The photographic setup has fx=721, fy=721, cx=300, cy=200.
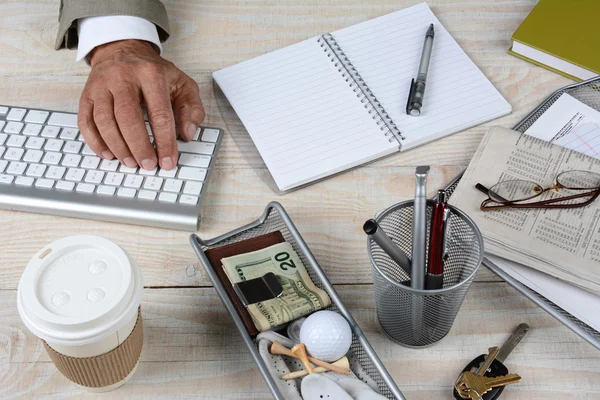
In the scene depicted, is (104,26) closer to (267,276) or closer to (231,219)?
(231,219)

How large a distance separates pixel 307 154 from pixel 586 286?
39 centimetres

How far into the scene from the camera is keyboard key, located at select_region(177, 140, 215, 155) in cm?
98

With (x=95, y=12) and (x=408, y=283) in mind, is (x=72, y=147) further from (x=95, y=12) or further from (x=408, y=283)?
(x=408, y=283)

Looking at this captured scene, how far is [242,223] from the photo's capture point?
93 cm

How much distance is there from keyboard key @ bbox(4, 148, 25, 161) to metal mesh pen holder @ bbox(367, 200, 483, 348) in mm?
501

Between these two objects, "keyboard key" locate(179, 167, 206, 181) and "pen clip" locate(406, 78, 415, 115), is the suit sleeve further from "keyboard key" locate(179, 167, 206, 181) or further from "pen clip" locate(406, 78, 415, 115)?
"pen clip" locate(406, 78, 415, 115)

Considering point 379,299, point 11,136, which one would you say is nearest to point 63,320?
point 379,299

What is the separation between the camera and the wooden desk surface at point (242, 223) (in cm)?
79

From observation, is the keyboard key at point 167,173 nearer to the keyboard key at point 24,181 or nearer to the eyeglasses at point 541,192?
the keyboard key at point 24,181

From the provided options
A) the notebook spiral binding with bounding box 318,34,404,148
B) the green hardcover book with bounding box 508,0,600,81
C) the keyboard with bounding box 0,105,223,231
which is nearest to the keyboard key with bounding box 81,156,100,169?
the keyboard with bounding box 0,105,223,231

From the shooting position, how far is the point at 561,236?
0.86 meters

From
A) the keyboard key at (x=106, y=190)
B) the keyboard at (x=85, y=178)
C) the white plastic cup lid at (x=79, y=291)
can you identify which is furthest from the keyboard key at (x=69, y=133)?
the white plastic cup lid at (x=79, y=291)

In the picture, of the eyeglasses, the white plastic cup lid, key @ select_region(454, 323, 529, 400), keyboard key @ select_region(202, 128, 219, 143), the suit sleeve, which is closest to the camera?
the white plastic cup lid

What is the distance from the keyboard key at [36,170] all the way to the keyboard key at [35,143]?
1.3 inches
